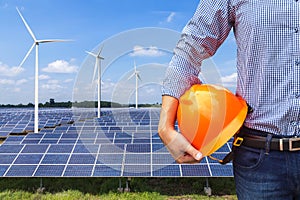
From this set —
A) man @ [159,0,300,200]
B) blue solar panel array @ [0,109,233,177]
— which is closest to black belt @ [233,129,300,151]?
man @ [159,0,300,200]

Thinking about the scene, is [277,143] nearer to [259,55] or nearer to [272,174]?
[272,174]

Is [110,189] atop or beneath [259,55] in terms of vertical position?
beneath

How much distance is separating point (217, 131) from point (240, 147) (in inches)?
10.0

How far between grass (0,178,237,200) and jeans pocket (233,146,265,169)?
5.48 meters

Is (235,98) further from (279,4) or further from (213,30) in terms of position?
(279,4)

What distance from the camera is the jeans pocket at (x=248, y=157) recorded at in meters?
1.83

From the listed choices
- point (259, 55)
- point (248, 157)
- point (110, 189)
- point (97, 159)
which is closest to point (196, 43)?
point (259, 55)

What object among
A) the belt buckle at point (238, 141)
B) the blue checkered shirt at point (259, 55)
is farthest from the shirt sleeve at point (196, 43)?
the belt buckle at point (238, 141)

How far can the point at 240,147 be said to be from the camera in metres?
1.92

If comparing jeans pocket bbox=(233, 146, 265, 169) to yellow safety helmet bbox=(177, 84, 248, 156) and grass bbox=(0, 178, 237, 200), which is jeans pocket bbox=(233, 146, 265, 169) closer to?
yellow safety helmet bbox=(177, 84, 248, 156)

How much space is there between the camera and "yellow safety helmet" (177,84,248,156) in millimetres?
1718

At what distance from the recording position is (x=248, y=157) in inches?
73.7

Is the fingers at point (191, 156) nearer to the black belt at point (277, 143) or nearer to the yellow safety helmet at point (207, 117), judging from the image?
the yellow safety helmet at point (207, 117)

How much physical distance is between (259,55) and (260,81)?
0.14 meters
